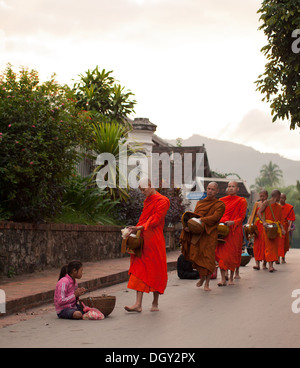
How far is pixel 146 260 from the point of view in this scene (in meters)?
9.05

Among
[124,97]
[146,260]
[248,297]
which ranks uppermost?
[124,97]

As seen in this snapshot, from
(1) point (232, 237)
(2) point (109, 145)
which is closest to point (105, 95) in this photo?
(2) point (109, 145)

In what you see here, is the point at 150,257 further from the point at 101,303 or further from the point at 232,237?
the point at 232,237

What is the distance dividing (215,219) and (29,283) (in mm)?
3458

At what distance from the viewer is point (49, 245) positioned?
1401 centimetres

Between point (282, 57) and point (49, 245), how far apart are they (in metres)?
8.40

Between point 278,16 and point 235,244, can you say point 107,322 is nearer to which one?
point 235,244

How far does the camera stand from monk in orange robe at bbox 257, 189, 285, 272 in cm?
1600

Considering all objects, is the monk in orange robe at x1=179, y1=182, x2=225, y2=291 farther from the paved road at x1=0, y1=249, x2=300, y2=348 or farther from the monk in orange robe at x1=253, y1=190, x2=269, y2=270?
the monk in orange robe at x1=253, y1=190, x2=269, y2=270

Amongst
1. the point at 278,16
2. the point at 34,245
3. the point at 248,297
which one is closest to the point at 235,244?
the point at 248,297

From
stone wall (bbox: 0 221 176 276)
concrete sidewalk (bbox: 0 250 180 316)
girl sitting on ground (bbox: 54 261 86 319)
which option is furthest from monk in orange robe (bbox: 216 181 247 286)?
girl sitting on ground (bbox: 54 261 86 319)

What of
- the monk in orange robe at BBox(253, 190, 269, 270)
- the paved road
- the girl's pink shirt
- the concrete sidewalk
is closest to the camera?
the paved road

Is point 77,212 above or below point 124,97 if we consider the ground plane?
below

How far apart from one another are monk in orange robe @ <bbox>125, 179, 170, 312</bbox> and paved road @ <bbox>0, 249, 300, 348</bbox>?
34cm
